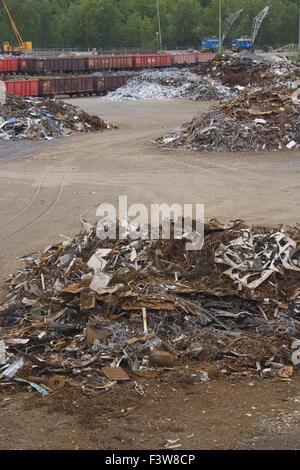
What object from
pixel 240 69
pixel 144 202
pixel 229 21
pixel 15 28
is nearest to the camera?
pixel 144 202

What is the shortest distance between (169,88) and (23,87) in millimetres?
13769

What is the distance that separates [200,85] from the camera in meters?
52.1

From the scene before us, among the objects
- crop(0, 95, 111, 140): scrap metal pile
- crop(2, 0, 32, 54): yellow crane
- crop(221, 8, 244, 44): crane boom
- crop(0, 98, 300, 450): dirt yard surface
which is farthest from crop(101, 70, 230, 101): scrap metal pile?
crop(221, 8, 244, 44): crane boom

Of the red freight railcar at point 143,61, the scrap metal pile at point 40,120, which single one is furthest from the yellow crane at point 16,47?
the scrap metal pile at point 40,120

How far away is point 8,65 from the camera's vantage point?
6109 cm

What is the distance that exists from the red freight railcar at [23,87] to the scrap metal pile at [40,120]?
1003cm

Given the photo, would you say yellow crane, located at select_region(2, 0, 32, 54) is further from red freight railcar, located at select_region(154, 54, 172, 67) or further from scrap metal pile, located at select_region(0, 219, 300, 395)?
scrap metal pile, located at select_region(0, 219, 300, 395)

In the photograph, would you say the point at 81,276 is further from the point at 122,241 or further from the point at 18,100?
the point at 18,100

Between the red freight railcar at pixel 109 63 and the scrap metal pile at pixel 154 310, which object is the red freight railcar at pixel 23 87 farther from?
the scrap metal pile at pixel 154 310

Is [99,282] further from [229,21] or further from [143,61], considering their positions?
[229,21]

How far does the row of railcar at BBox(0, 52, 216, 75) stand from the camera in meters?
62.0

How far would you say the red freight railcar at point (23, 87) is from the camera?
43013 mm

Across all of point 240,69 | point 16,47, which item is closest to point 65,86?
point 240,69

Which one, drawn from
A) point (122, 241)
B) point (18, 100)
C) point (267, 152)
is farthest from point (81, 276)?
point (18, 100)
